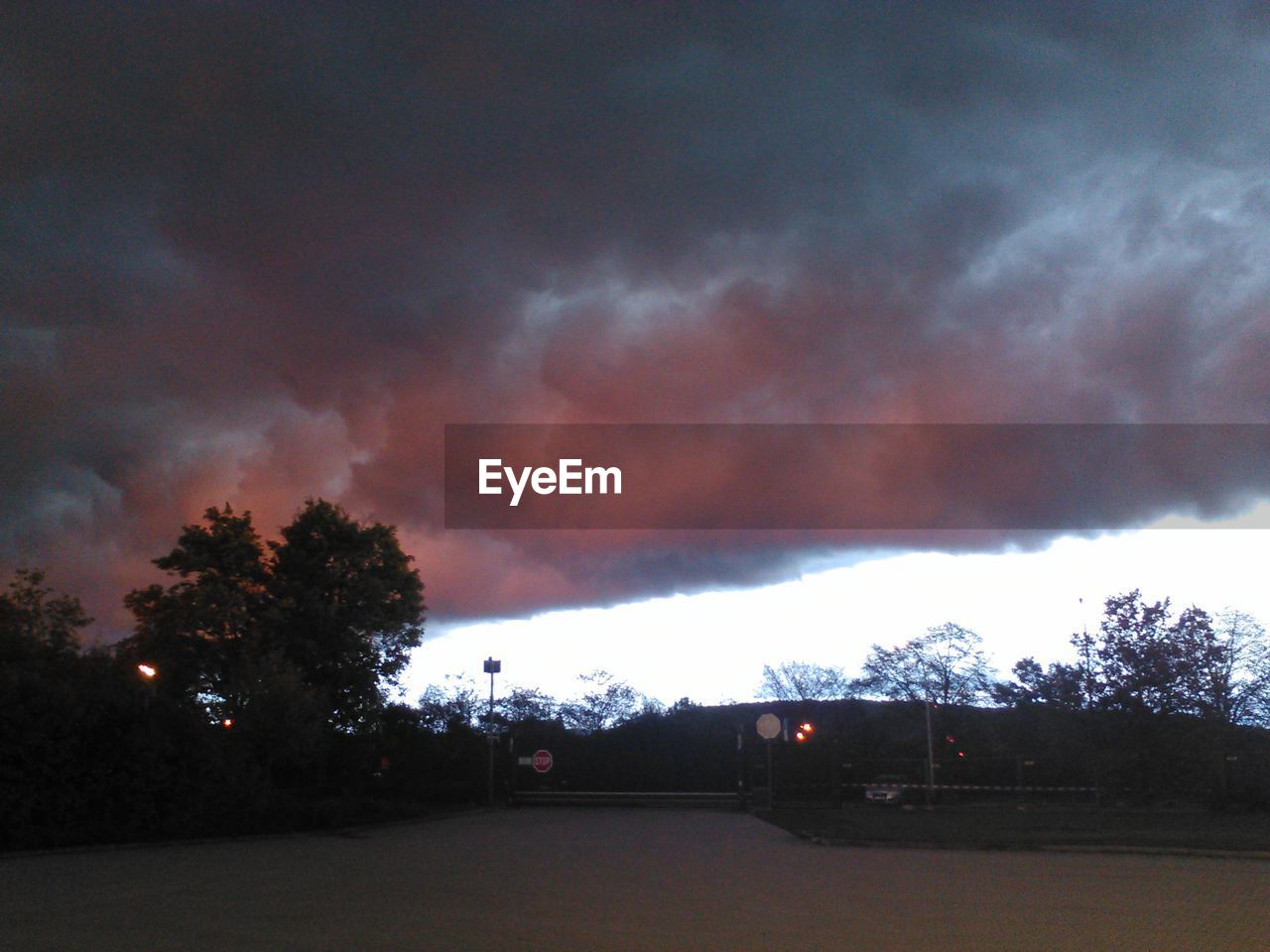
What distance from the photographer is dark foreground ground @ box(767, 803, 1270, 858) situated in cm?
1973

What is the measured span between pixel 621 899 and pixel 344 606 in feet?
85.1

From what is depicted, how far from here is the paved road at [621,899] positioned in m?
10.0

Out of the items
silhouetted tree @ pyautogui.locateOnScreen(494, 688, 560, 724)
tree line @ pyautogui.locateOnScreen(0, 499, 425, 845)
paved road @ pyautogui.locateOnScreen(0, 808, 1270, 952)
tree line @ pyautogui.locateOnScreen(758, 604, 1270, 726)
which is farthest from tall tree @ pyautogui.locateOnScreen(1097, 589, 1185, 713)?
silhouetted tree @ pyautogui.locateOnScreen(494, 688, 560, 724)

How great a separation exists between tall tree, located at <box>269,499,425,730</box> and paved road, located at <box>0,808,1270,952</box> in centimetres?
1500

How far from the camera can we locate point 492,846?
2148 cm

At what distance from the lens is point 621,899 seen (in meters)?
13.0

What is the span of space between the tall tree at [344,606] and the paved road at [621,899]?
15.0 m

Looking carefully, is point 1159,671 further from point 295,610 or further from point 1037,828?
point 295,610

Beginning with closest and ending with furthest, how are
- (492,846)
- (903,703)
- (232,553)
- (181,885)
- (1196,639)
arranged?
(181,885) < (492,846) < (1196,639) < (232,553) < (903,703)

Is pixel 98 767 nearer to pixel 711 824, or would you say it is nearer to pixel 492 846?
pixel 492 846

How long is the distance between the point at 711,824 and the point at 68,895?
19956mm


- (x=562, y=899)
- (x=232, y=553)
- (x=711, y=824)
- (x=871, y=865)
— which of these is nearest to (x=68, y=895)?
(x=562, y=899)

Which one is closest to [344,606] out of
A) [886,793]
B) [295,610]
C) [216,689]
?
[295,610]

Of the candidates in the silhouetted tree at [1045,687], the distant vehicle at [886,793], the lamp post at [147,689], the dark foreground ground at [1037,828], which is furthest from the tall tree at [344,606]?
the silhouetted tree at [1045,687]
